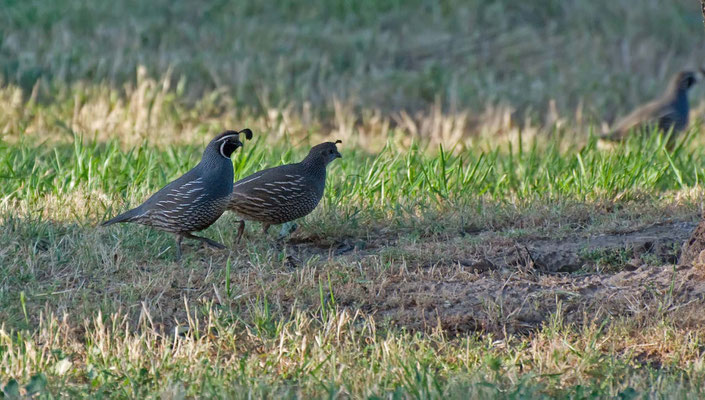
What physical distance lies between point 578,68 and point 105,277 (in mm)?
9396

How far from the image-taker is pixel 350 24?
14.6 metres

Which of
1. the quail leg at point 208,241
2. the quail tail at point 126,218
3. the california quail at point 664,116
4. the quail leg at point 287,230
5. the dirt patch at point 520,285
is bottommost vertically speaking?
the california quail at point 664,116

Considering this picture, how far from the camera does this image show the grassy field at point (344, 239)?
4152mm

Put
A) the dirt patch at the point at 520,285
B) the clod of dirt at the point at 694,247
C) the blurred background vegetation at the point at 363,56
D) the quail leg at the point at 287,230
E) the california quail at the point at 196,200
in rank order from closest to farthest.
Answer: the dirt patch at the point at 520,285, the clod of dirt at the point at 694,247, the california quail at the point at 196,200, the quail leg at the point at 287,230, the blurred background vegetation at the point at 363,56

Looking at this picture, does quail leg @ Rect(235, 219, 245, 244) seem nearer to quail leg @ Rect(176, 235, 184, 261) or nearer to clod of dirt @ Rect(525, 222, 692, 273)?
quail leg @ Rect(176, 235, 184, 261)

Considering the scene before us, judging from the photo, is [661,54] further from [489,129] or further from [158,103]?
[158,103]

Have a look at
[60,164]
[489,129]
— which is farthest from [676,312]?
[489,129]

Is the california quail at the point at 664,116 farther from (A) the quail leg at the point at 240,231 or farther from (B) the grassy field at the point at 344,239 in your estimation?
(A) the quail leg at the point at 240,231

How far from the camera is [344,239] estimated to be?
6.33 metres

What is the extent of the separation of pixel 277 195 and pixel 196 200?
1.89 feet

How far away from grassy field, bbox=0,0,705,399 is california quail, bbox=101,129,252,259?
0.55 ft

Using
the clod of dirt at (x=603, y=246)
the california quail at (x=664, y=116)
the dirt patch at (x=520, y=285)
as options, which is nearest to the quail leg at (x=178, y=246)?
the dirt patch at (x=520, y=285)

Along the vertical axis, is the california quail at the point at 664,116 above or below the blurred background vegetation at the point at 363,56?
below

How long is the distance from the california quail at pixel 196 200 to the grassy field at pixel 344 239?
169 mm
